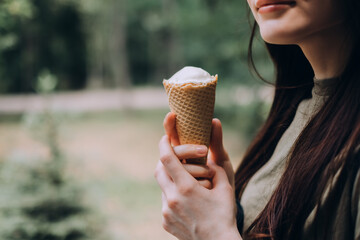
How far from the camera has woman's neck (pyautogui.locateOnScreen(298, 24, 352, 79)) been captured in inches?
38.5

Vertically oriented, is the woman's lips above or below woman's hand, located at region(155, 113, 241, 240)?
above

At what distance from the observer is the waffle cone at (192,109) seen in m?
1.14

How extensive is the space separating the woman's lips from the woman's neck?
121mm

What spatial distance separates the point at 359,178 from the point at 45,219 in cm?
371

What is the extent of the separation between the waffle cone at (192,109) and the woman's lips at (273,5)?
297 millimetres

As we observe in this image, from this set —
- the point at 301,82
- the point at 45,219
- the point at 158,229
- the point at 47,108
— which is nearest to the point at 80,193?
the point at 45,219

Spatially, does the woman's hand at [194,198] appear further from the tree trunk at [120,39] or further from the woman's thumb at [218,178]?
the tree trunk at [120,39]

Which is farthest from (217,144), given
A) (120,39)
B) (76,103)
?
(76,103)

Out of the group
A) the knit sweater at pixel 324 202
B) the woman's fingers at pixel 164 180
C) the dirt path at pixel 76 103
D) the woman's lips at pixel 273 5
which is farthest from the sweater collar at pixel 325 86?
the dirt path at pixel 76 103


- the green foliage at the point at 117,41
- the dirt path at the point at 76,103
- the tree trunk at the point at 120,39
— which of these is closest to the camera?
the green foliage at the point at 117,41

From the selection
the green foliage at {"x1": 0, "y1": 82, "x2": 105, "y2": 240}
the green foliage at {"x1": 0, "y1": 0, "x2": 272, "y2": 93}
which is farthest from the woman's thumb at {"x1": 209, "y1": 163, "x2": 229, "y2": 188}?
the green foliage at {"x1": 0, "y1": 82, "x2": 105, "y2": 240}

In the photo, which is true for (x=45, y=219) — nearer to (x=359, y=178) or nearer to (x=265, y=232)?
(x=265, y=232)

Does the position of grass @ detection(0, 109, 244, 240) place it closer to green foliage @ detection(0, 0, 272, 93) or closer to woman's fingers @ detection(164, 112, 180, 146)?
green foliage @ detection(0, 0, 272, 93)

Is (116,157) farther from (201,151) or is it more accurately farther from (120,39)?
(201,151)
